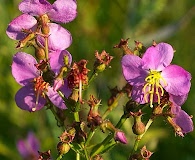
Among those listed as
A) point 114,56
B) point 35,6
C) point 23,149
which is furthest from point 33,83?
point 114,56

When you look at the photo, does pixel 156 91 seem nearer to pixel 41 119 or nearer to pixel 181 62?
pixel 41 119

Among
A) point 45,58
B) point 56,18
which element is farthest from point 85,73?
point 56,18

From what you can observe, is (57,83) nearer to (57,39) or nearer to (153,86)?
(57,39)

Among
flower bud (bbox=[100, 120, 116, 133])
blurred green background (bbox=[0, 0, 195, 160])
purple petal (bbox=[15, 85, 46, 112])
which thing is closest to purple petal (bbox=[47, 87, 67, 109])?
purple petal (bbox=[15, 85, 46, 112])

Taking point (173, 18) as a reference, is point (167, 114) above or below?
above

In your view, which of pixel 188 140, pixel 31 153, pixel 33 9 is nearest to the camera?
pixel 33 9

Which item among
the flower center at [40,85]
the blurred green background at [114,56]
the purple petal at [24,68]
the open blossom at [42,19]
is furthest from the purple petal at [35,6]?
the blurred green background at [114,56]

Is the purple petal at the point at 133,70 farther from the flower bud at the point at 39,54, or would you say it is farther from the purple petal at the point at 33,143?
the purple petal at the point at 33,143
